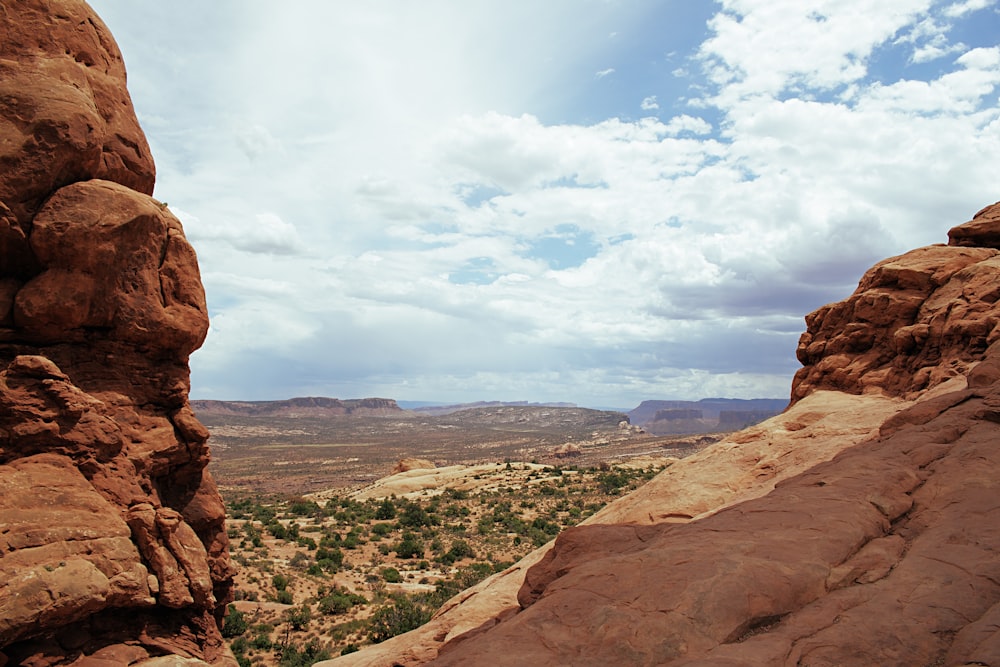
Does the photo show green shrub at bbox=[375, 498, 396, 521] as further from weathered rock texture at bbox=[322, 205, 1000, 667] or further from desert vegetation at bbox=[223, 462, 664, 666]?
weathered rock texture at bbox=[322, 205, 1000, 667]

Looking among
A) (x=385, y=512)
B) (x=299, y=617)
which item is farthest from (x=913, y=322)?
(x=385, y=512)

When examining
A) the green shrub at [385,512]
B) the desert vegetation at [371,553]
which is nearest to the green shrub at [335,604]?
the desert vegetation at [371,553]

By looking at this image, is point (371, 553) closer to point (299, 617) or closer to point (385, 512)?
point (385, 512)

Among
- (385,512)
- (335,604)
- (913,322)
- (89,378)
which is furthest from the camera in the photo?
(385,512)

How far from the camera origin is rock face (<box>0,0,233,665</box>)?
9.55 meters

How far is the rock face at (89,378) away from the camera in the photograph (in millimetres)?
9547

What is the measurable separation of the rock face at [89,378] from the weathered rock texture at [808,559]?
4.89 m

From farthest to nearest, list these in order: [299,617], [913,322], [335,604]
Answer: [335,604]
[299,617]
[913,322]

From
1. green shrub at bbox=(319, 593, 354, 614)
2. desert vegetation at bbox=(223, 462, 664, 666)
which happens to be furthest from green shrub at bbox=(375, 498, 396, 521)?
green shrub at bbox=(319, 593, 354, 614)

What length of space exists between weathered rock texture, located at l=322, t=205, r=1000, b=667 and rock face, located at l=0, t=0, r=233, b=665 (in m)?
4.89

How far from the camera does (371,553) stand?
33844 millimetres

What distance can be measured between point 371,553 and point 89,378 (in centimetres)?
2495

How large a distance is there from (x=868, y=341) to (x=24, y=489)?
21152 millimetres

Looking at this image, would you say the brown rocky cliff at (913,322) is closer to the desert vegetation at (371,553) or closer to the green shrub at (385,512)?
the desert vegetation at (371,553)
